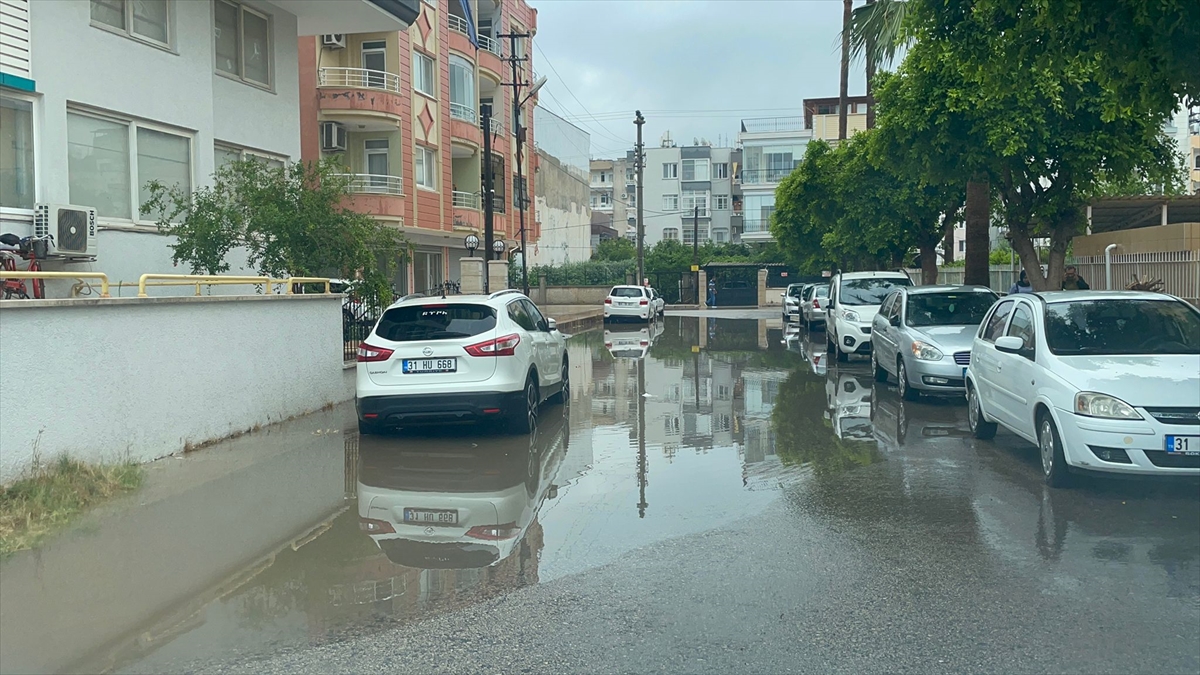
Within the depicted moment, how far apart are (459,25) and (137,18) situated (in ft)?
73.3

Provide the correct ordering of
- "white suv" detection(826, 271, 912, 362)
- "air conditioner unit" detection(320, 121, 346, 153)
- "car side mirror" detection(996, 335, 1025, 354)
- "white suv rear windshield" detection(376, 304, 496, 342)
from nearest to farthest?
1. "car side mirror" detection(996, 335, 1025, 354)
2. "white suv rear windshield" detection(376, 304, 496, 342)
3. "white suv" detection(826, 271, 912, 362)
4. "air conditioner unit" detection(320, 121, 346, 153)

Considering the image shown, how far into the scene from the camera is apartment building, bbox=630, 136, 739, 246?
290 feet

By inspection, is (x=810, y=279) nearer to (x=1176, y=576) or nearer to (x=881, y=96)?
(x=881, y=96)

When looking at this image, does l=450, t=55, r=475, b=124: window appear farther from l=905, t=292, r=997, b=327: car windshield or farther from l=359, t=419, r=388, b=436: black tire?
l=359, t=419, r=388, b=436: black tire

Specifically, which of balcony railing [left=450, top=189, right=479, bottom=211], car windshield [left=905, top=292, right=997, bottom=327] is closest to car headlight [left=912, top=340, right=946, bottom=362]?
car windshield [left=905, top=292, right=997, bottom=327]

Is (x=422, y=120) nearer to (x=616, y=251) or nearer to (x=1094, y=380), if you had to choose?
(x=1094, y=380)

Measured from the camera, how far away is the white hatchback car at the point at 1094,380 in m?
7.72

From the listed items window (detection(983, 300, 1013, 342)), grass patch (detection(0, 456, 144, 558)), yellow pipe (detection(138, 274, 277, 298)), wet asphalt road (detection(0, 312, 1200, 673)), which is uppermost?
yellow pipe (detection(138, 274, 277, 298))

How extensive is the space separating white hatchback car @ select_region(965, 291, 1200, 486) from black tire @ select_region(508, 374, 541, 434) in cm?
478

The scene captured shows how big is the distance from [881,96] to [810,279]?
1904 inches

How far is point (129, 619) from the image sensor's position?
5.69m

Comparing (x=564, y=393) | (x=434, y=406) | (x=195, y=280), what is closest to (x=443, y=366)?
(x=434, y=406)

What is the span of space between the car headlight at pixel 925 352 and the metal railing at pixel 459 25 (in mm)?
26682

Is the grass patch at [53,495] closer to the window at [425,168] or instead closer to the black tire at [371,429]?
the black tire at [371,429]
